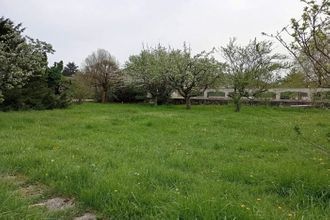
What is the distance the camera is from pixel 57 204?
16.3 feet

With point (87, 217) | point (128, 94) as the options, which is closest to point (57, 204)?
point (87, 217)

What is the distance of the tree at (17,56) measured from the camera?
14828mm

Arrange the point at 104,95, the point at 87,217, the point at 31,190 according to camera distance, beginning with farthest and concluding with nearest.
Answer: the point at 104,95 → the point at 31,190 → the point at 87,217

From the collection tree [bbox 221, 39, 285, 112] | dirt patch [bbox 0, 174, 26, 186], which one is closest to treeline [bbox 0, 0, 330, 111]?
tree [bbox 221, 39, 285, 112]

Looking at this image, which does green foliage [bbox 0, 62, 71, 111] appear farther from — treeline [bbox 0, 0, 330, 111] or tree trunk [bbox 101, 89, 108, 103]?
tree trunk [bbox 101, 89, 108, 103]

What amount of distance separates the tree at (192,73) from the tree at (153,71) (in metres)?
0.90

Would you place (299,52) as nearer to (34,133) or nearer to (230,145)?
(230,145)

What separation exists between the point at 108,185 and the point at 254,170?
272 centimetres

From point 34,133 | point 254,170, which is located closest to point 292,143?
point 254,170

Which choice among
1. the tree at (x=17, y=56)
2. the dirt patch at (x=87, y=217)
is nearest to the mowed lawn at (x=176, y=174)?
the dirt patch at (x=87, y=217)

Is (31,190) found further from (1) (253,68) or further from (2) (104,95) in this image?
(2) (104,95)

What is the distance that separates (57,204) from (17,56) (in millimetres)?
11848

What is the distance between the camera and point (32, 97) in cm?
2438

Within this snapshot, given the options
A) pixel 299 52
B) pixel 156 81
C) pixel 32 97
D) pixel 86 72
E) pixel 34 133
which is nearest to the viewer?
pixel 299 52
